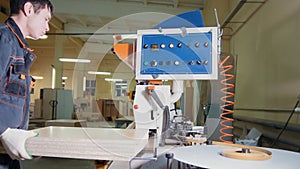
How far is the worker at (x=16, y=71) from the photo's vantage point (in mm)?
647

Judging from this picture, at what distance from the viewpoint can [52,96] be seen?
22.4 ft

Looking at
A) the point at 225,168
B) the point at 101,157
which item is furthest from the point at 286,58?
the point at 101,157

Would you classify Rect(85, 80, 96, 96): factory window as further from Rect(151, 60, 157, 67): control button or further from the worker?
the worker

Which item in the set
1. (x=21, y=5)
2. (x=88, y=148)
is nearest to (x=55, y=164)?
(x=21, y=5)

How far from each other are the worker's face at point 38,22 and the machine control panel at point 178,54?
0.46 metres

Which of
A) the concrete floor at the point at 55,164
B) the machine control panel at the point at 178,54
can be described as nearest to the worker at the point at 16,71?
the machine control panel at the point at 178,54

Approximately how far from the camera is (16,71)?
78 centimetres

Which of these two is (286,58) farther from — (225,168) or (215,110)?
(225,168)

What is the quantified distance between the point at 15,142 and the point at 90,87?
798 cm

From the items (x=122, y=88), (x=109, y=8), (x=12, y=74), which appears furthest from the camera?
(x=109, y=8)

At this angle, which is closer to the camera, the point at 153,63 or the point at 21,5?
the point at 21,5

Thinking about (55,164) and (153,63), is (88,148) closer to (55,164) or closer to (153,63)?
(153,63)

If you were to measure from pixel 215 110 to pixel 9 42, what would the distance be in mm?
2654

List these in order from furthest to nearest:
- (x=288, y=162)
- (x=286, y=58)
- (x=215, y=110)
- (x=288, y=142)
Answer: (x=215, y=110), (x=286, y=58), (x=288, y=142), (x=288, y=162)
